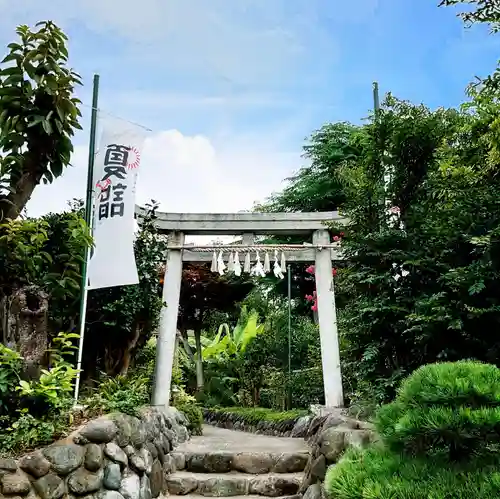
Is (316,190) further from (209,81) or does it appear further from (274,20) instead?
(274,20)

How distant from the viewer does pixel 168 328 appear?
7.40 meters

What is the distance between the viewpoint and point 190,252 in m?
7.87

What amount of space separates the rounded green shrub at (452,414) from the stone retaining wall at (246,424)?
19.7ft

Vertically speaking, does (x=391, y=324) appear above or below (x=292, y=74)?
below

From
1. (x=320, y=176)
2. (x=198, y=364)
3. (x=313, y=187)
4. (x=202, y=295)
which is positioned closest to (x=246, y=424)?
(x=198, y=364)

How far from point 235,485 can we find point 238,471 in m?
0.40

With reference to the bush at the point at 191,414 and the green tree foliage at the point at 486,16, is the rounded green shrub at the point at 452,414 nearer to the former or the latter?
the green tree foliage at the point at 486,16

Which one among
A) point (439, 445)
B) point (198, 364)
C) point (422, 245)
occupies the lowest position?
point (439, 445)

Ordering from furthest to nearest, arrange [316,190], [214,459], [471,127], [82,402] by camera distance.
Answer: [316,190]
[214,459]
[82,402]
[471,127]

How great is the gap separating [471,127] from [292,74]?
77.2 inches

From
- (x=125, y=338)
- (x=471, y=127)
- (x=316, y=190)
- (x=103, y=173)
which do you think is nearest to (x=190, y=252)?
(x=125, y=338)

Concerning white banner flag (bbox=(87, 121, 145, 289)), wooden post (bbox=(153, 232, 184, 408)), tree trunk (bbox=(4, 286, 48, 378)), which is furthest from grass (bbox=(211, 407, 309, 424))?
tree trunk (bbox=(4, 286, 48, 378))

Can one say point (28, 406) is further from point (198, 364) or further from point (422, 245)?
point (198, 364)

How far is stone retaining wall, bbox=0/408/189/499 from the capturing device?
3.88 m
